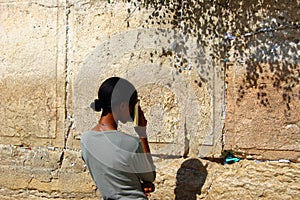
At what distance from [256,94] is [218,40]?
0.54m

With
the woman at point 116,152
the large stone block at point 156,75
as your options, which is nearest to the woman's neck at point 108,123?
the woman at point 116,152

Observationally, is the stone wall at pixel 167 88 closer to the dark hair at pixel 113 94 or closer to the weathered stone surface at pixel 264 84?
the weathered stone surface at pixel 264 84

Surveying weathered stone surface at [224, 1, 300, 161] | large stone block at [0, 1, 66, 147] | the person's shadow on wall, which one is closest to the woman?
the person's shadow on wall

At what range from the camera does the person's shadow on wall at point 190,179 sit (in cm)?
393

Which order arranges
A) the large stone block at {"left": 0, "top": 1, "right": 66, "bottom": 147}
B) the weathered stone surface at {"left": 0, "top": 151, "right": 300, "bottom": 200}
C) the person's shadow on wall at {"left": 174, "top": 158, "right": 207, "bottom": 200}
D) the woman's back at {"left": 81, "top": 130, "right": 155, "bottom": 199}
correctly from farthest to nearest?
the large stone block at {"left": 0, "top": 1, "right": 66, "bottom": 147}, the person's shadow on wall at {"left": 174, "top": 158, "right": 207, "bottom": 200}, the weathered stone surface at {"left": 0, "top": 151, "right": 300, "bottom": 200}, the woman's back at {"left": 81, "top": 130, "right": 155, "bottom": 199}

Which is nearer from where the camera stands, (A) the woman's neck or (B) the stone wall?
(A) the woman's neck

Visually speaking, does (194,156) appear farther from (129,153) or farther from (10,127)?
(10,127)

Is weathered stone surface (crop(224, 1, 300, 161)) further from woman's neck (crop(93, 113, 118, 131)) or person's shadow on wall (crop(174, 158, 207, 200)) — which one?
woman's neck (crop(93, 113, 118, 131))

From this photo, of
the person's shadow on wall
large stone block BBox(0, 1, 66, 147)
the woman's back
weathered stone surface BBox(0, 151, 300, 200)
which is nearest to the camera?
the woman's back

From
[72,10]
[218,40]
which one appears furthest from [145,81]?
[72,10]

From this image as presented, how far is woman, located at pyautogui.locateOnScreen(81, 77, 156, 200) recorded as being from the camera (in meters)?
2.85

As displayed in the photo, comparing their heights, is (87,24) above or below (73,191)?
above

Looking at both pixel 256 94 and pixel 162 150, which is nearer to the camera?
pixel 256 94

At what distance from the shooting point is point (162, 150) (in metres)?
4.10
